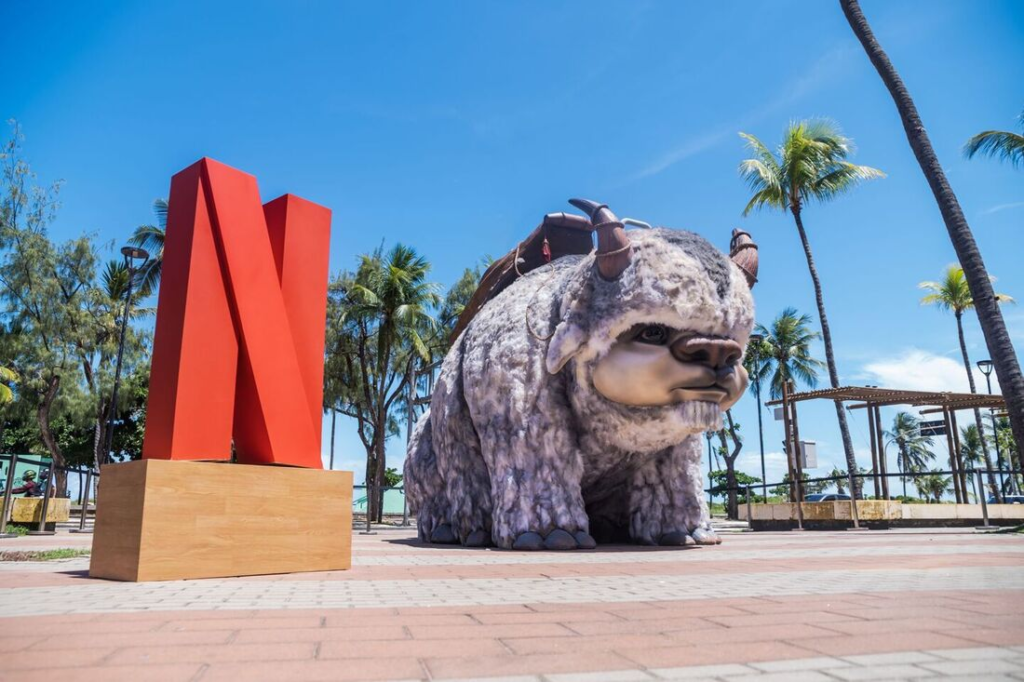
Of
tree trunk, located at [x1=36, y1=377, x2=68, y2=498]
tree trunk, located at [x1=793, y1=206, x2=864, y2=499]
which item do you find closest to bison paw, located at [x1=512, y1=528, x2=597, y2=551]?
tree trunk, located at [x1=793, y1=206, x2=864, y2=499]

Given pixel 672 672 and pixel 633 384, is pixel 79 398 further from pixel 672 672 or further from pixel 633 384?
pixel 672 672

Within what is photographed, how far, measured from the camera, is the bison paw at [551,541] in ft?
17.4

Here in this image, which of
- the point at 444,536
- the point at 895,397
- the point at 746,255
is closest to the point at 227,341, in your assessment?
the point at 444,536

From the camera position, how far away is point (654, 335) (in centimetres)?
515

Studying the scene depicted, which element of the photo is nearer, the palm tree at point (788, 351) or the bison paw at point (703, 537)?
the bison paw at point (703, 537)

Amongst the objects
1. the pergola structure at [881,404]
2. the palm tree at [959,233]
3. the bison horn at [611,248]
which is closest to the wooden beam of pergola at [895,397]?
the pergola structure at [881,404]

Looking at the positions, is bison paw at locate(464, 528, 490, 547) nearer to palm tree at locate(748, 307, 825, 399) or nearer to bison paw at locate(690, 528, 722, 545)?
bison paw at locate(690, 528, 722, 545)

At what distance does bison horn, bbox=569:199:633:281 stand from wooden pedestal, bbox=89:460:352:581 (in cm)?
250

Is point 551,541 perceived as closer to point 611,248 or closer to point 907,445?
point 611,248

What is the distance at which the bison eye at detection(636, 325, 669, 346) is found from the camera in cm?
512

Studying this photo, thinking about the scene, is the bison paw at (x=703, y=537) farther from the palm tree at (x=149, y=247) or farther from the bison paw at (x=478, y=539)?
the palm tree at (x=149, y=247)

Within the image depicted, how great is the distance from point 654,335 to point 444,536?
2.92 m

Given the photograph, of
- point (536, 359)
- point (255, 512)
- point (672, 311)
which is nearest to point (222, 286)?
point (255, 512)

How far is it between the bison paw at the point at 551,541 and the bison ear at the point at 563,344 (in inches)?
50.6
